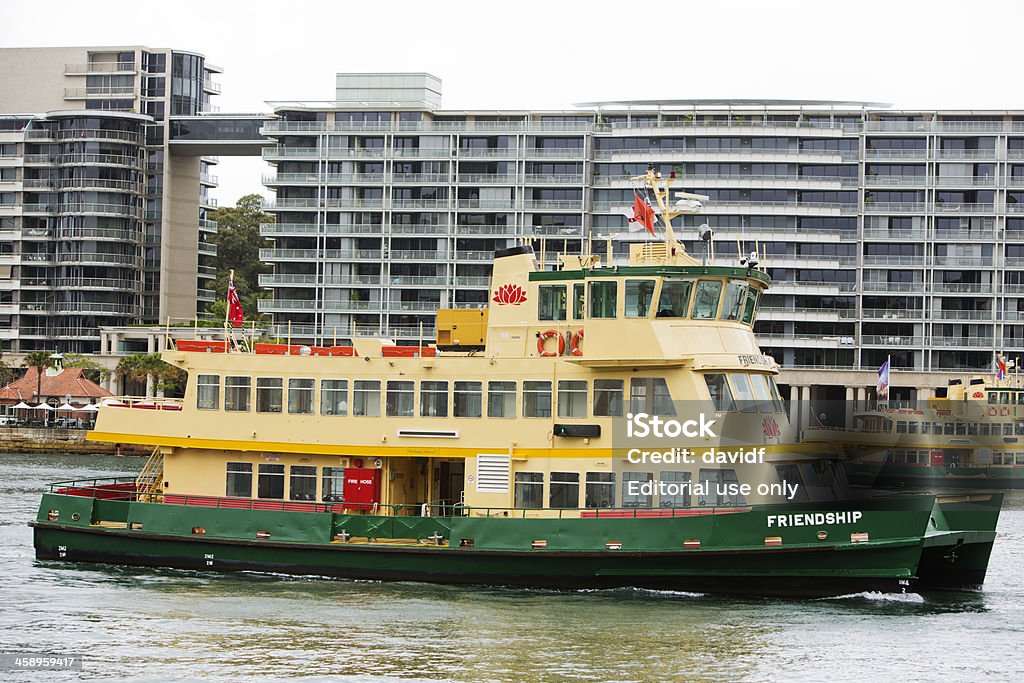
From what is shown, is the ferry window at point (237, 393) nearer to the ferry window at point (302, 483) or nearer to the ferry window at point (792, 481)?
the ferry window at point (302, 483)

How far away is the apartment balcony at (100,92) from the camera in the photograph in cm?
10194

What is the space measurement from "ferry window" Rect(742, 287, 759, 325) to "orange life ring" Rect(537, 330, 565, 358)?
4119 mm

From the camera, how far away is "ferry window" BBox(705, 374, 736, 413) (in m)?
28.1

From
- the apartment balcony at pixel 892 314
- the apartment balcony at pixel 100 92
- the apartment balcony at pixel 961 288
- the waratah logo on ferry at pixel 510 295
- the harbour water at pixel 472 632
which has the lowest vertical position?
the harbour water at pixel 472 632

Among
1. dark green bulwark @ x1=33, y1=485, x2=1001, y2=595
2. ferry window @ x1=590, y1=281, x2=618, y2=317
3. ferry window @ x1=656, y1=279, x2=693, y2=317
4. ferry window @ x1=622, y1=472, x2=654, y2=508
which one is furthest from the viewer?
ferry window @ x1=590, y1=281, x2=618, y2=317

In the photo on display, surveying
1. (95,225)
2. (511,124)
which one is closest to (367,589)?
(511,124)

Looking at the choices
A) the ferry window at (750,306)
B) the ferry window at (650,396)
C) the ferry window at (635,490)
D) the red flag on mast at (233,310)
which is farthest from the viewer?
the red flag on mast at (233,310)

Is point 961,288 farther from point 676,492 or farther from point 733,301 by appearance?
point 676,492

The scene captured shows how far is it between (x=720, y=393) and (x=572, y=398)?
3.24 m

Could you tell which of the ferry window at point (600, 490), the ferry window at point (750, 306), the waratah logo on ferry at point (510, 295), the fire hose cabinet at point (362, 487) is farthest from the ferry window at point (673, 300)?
the fire hose cabinet at point (362, 487)

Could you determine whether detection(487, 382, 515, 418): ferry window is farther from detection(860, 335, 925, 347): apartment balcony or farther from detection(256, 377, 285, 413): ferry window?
detection(860, 335, 925, 347): apartment balcony

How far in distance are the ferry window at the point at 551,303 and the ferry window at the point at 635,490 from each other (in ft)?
12.8

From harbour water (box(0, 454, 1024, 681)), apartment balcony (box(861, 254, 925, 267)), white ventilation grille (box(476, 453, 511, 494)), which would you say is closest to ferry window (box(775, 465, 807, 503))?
harbour water (box(0, 454, 1024, 681))

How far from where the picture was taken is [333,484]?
100 feet
